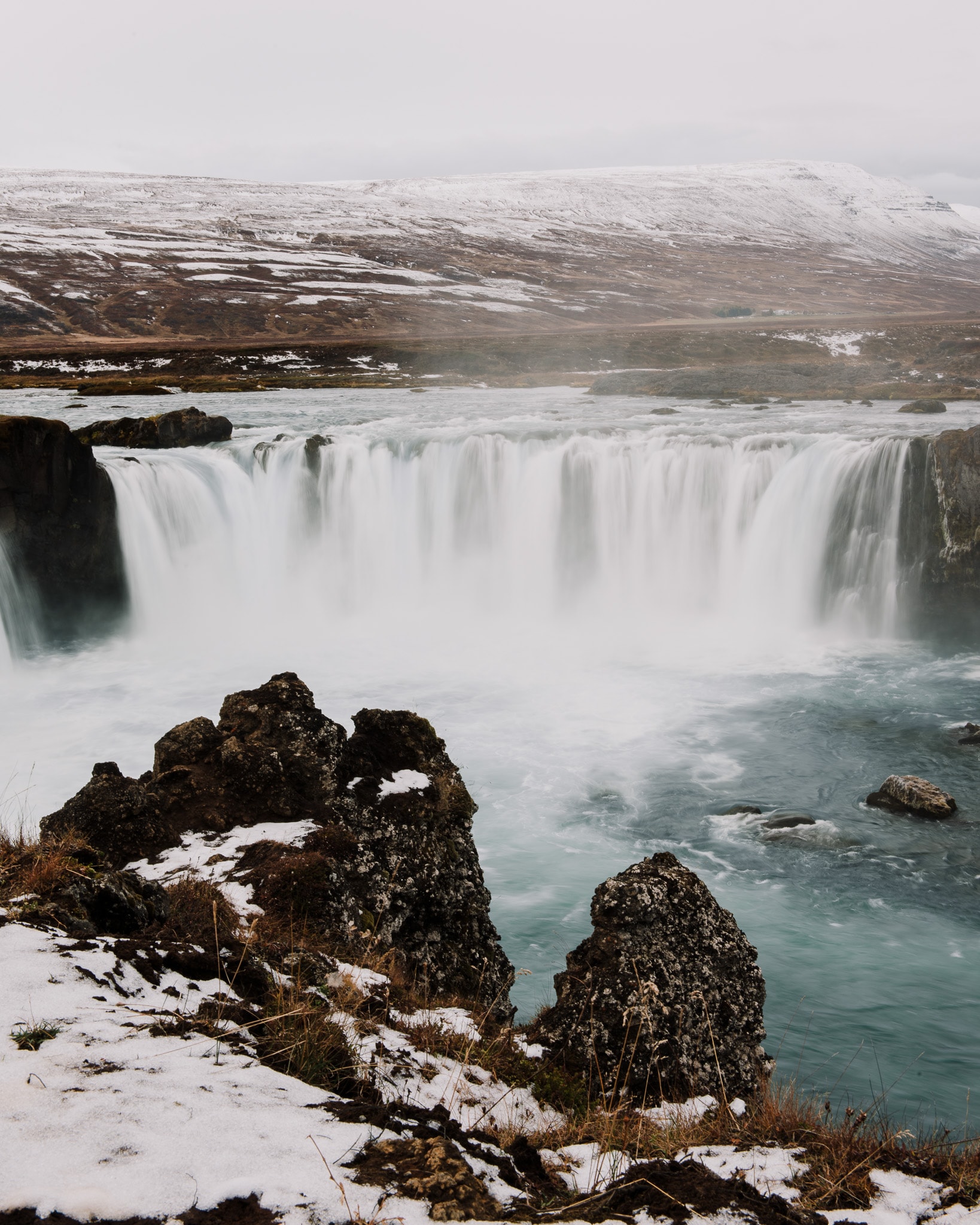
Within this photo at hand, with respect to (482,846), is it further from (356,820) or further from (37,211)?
(37,211)

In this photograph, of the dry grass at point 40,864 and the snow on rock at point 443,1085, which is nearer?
the snow on rock at point 443,1085

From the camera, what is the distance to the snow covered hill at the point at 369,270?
8962 cm

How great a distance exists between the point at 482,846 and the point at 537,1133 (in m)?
8.54

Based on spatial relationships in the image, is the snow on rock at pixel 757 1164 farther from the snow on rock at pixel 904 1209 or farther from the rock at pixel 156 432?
the rock at pixel 156 432

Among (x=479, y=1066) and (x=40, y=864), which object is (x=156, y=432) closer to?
(x=40, y=864)

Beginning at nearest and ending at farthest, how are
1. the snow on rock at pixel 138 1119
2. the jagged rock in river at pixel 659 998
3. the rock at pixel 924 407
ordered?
the snow on rock at pixel 138 1119
the jagged rock in river at pixel 659 998
the rock at pixel 924 407

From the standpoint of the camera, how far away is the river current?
1017 cm

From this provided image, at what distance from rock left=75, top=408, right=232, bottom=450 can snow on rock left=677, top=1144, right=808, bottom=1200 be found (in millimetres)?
25496

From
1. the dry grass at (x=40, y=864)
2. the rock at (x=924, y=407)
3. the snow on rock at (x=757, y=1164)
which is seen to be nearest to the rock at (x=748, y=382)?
the rock at (x=924, y=407)

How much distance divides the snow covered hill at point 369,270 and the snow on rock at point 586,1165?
85.7 metres

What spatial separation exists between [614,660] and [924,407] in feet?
61.5

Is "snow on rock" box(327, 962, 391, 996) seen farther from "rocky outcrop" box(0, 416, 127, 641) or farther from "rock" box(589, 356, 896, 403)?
"rock" box(589, 356, 896, 403)

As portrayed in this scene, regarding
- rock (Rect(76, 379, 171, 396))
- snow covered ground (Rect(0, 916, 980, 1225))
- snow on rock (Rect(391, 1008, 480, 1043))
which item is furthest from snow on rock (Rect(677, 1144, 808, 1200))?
rock (Rect(76, 379, 171, 396))

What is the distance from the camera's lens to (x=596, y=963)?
5.47 m
